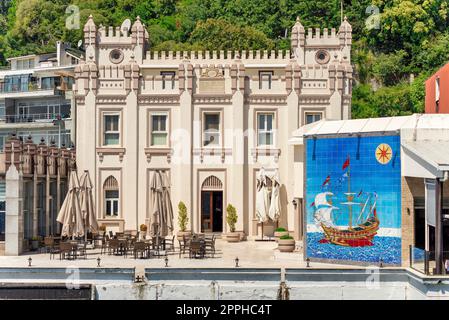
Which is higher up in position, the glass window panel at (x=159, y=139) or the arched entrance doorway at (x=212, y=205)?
the glass window panel at (x=159, y=139)

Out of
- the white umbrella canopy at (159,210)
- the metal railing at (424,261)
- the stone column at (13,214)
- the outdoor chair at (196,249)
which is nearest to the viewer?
the metal railing at (424,261)

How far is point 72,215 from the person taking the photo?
3005 cm

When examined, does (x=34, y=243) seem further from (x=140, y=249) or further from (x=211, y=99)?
(x=211, y=99)

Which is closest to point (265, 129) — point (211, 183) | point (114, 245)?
point (211, 183)

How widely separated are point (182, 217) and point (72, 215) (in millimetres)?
7619

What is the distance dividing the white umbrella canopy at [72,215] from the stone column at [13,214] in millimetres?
1671

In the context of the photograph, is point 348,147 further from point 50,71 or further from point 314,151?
point 50,71

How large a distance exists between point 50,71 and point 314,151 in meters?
45.5

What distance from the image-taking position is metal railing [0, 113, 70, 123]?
6606 centimetres

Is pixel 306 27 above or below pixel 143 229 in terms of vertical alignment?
above

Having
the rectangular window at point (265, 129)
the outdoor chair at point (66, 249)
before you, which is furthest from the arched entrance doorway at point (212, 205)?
the outdoor chair at point (66, 249)

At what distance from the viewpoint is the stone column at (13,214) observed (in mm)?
Answer: 29859

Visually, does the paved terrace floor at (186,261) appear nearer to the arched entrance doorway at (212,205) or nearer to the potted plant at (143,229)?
the potted plant at (143,229)
